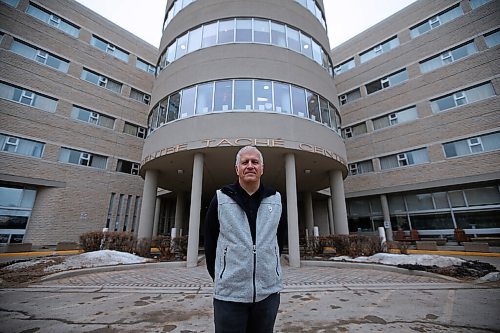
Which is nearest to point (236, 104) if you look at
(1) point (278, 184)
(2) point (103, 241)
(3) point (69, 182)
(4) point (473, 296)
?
(1) point (278, 184)

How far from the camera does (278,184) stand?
637 inches

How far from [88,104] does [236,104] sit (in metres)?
17.1

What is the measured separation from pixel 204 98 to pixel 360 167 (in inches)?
737

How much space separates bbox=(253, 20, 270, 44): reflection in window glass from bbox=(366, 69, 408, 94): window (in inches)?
658

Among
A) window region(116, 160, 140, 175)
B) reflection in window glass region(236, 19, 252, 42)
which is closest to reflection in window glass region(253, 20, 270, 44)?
reflection in window glass region(236, 19, 252, 42)

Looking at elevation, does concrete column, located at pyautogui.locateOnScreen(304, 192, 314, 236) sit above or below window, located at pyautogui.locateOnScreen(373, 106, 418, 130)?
below

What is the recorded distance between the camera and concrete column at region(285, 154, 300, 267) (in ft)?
32.2

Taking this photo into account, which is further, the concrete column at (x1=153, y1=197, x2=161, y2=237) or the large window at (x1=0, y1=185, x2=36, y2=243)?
the concrete column at (x1=153, y1=197, x2=161, y2=237)

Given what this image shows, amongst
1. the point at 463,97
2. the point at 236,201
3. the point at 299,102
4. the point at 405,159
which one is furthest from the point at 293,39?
the point at 463,97

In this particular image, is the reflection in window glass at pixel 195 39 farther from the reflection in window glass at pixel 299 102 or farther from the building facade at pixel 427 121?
the building facade at pixel 427 121

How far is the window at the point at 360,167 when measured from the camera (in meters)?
22.8

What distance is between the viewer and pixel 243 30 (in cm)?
1205

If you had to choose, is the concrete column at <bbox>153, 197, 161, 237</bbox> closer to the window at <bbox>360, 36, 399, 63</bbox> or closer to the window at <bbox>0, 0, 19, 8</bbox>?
the window at <bbox>0, 0, 19, 8</bbox>

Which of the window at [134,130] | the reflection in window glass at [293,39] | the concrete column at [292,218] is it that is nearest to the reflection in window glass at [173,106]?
the concrete column at [292,218]
